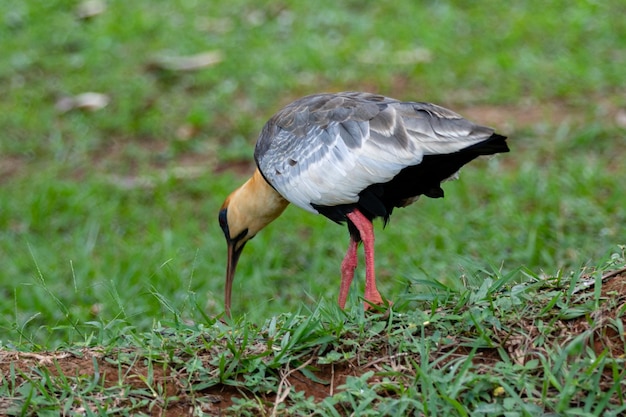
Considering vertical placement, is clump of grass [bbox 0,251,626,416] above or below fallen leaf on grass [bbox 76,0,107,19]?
above

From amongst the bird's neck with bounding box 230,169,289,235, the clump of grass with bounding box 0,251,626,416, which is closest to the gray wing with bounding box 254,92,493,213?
the bird's neck with bounding box 230,169,289,235

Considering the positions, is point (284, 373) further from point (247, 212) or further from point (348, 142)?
point (247, 212)

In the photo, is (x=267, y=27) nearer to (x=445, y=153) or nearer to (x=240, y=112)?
(x=240, y=112)

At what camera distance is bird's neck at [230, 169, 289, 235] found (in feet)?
16.6

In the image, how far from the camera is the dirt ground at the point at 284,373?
135 inches

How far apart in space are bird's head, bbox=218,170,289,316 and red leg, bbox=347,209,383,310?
0.63m

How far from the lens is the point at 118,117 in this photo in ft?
29.6

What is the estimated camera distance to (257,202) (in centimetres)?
511

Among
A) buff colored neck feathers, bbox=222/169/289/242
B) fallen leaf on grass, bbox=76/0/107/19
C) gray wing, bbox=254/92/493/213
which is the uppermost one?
gray wing, bbox=254/92/493/213

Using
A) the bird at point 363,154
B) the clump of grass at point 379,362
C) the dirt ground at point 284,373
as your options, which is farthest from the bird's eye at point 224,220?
the dirt ground at point 284,373

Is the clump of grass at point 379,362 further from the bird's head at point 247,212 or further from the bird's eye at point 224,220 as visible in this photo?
the bird's eye at point 224,220

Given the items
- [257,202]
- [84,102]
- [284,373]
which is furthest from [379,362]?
[84,102]

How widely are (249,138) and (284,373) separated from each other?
528 cm

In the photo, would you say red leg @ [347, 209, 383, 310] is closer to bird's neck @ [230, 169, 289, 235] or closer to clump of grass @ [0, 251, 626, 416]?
clump of grass @ [0, 251, 626, 416]
